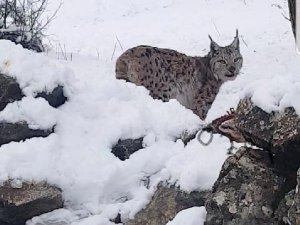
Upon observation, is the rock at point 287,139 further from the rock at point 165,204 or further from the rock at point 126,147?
the rock at point 126,147

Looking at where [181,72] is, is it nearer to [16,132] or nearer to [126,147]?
[126,147]

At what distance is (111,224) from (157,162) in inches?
29.3

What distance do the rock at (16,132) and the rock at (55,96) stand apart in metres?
0.44

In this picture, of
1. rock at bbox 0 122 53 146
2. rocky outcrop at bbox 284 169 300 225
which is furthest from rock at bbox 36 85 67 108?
rocky outcrop at bbox 284 169 300 225

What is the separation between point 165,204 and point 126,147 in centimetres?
135

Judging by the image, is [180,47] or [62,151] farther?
[180,47]

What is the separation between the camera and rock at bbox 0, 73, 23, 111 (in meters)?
6.30

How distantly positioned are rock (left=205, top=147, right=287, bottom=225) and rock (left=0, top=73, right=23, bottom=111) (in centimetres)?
296

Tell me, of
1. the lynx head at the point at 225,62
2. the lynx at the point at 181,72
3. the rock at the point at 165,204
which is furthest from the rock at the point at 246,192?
the lynx head at the point at 225,62

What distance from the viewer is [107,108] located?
21.6ft

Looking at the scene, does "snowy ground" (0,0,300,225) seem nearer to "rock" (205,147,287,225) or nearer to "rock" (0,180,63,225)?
"rock" (0,180,63,225)

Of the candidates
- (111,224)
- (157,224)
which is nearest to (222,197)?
(157,224)

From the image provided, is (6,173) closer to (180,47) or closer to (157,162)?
(157,162)

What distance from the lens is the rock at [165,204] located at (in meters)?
4.56
